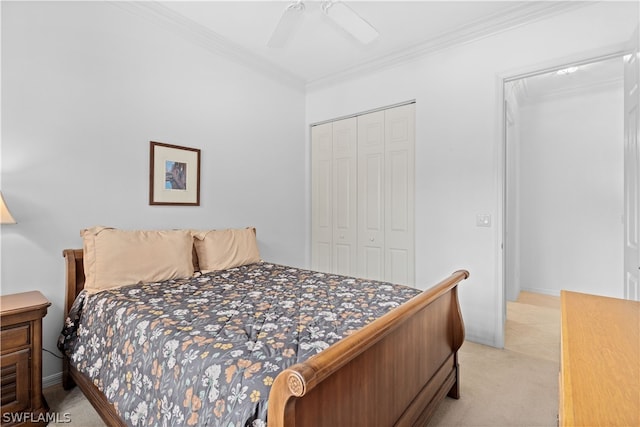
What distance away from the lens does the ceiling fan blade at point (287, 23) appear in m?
1.96

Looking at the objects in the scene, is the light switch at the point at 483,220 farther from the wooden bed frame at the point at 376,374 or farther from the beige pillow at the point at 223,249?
the beige pillow at the point at 223,249

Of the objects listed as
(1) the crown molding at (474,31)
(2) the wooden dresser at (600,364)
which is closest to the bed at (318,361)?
(2) the wooden dresser at (600,364)

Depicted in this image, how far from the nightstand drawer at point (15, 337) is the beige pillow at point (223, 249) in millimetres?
1111

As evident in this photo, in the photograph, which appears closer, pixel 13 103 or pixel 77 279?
pixel 13 103

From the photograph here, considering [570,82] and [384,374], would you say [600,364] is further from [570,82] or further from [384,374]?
[570,82]

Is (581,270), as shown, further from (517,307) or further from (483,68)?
(483,68)

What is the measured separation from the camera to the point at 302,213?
13.8ft

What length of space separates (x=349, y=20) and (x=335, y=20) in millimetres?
89

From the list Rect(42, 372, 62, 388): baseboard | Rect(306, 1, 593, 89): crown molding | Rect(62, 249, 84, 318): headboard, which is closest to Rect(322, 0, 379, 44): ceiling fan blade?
Rect(306, 1, 593, 89): crown molding

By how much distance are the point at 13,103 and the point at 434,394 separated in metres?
3.08

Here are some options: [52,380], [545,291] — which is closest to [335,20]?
[52,380]

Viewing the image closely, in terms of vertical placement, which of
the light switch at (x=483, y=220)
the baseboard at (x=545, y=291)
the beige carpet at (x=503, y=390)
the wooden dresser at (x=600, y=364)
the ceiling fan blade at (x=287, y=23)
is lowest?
the beige carpet at (x=503, y=390)

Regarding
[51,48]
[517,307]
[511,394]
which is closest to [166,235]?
[51,48]

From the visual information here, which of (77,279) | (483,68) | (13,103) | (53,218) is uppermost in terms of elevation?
(483,68)
